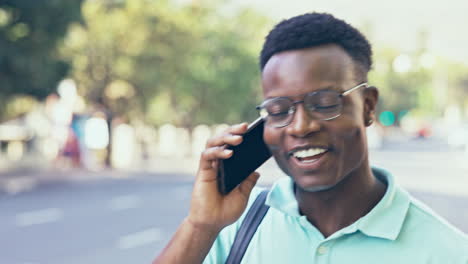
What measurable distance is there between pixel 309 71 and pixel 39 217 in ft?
36.8

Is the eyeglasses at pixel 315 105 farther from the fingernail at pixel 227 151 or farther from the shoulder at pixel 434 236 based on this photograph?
the shoulder at pixel 434 236

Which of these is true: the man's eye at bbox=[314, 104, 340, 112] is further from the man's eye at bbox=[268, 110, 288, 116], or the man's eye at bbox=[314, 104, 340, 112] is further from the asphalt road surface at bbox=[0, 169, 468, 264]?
the asphalt road surface at bbox=[0, 169, 468, 264]

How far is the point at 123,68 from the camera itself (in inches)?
960

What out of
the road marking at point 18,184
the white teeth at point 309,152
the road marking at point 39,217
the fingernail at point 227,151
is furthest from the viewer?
the road marking at point 18,184

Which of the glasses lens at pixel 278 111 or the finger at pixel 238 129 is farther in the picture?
the finger at pixel 238 129

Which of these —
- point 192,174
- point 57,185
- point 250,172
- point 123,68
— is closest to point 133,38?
point 123,68

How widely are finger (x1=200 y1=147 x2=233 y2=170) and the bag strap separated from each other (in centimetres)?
16

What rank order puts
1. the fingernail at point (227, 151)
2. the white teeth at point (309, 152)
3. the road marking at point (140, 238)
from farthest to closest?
the road marking at point (140, 238) < the fingernail at point (227, 151) < the white teeth at point (309, 152)

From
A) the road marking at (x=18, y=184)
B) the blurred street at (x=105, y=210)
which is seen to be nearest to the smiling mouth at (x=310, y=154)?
the blurred street at (x=105, y=210)

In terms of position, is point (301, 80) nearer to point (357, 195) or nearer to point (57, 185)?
point (357, 195)

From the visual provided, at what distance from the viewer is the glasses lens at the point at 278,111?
67.8 inches

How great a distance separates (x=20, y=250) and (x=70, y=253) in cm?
80

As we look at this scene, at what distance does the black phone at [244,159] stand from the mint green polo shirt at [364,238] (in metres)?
0.09

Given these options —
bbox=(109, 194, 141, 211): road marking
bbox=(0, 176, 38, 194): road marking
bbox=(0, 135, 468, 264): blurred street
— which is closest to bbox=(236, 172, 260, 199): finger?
bbox=(0, 135, 468, 264): blurred street
